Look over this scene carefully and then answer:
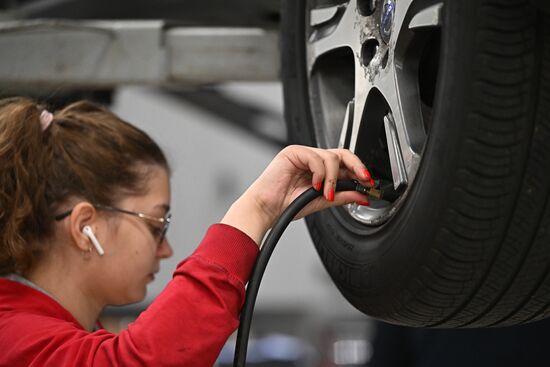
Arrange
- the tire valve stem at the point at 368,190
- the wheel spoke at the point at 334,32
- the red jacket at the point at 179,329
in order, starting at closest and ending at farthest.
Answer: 1. the red jacket at the point at 179,329
2. the tire valve stem at the point at 368,190
3. the wheel spoke at the point at 334,32

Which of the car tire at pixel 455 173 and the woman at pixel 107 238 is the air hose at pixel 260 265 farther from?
the car tire at pixel 455 173

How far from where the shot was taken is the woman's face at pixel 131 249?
189 cm

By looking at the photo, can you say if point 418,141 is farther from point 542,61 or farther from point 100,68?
point 100,68

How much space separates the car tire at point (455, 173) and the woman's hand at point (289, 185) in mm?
126

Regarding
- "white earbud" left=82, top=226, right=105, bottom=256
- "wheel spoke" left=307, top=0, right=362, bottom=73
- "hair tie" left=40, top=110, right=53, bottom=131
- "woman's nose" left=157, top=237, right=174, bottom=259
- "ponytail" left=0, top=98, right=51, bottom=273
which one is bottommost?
"woman's nose" left=157, top=237, right=174, bottom=259

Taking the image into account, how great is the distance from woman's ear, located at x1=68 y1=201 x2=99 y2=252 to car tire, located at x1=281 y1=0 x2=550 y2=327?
1.44 ft

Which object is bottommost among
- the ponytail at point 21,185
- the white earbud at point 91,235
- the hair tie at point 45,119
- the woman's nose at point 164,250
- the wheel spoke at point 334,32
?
the woman's nose at point 164,250

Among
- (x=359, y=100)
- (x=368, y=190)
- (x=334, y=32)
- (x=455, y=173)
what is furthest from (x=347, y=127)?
(x=455, y=173)

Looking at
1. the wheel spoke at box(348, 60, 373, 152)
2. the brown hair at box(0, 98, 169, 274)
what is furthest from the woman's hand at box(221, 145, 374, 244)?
the brown hair at box(0, 98, 169, 274)

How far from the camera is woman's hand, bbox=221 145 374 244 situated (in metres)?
1.62

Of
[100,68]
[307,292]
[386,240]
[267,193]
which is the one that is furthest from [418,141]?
[307,292]

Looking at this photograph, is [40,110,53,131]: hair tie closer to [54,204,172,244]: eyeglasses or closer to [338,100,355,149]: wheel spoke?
[54,204,172,244]: eyeglasses

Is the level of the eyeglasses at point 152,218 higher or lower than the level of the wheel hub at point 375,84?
lower

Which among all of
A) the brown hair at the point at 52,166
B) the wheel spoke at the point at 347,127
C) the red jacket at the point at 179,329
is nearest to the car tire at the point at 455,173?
the wheel spoke at the point at 347,127
